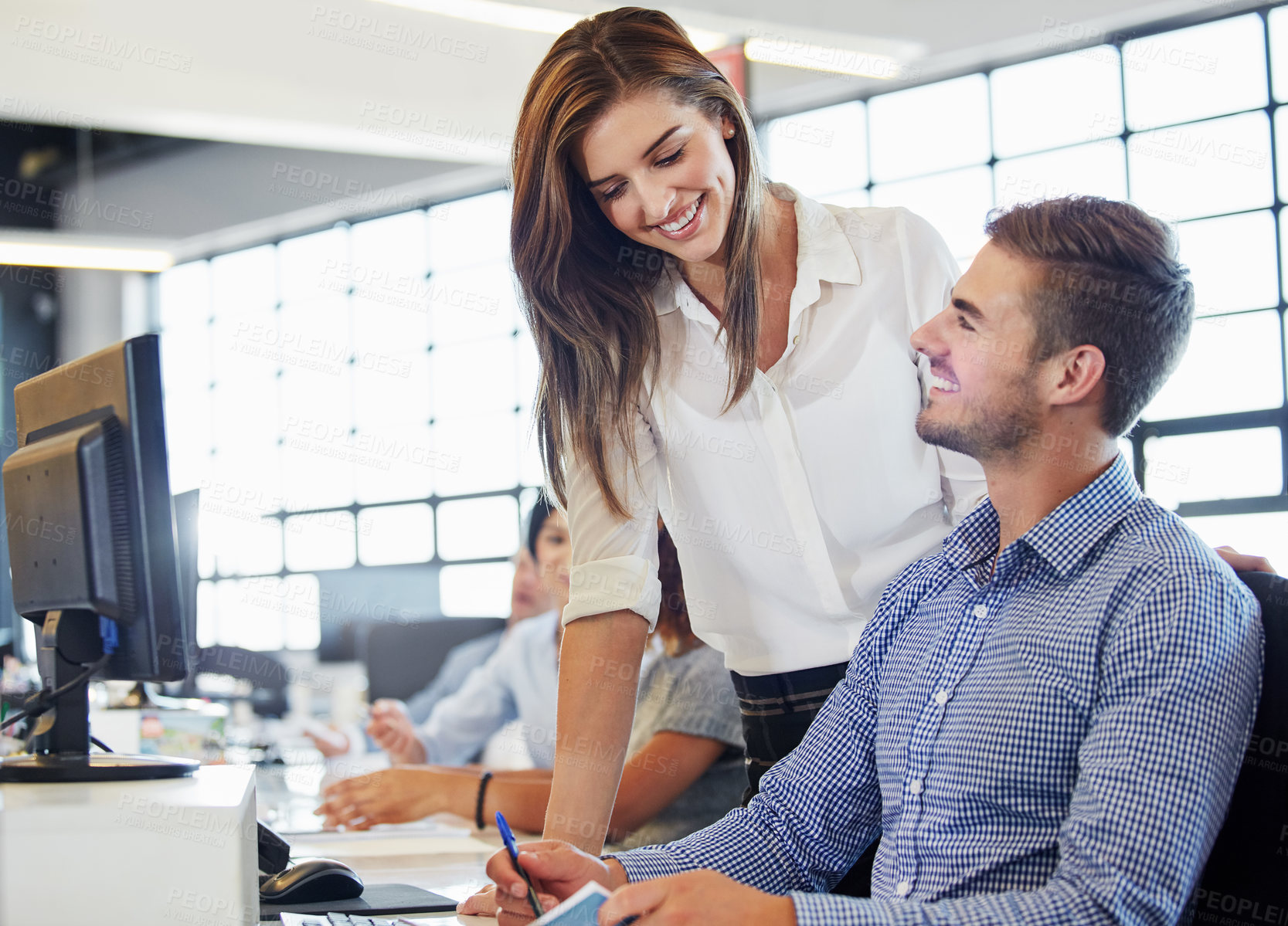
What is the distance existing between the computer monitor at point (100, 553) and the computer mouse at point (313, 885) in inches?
9.8

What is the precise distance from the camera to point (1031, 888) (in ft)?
3.34

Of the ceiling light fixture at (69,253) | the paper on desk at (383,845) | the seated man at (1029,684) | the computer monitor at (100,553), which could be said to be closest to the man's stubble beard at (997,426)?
the seated man at (1029,684)

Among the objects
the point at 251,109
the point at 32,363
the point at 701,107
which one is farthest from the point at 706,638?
the point at 32,363

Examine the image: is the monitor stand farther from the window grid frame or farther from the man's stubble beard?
the window grid frame

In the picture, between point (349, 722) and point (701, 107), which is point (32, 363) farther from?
point (701, 107)

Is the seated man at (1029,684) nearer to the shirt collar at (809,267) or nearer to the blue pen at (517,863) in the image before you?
the blue pen at (517,863)

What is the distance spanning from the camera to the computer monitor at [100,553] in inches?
46.5

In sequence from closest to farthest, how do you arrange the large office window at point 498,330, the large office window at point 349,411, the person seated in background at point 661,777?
the person seated in background at point 661,777
the large office window at point 498,330
the large office window at point 349,411

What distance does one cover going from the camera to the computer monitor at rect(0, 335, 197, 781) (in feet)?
3.87

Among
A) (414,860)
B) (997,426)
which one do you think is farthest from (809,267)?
(414,860)

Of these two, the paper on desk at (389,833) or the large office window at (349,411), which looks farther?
the large office window at (349,411)

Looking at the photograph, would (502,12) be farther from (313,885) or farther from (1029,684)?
(1029,684)

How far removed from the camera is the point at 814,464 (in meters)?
1.47

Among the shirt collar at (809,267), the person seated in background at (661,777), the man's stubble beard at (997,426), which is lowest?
the person seated in background at (661,777)
